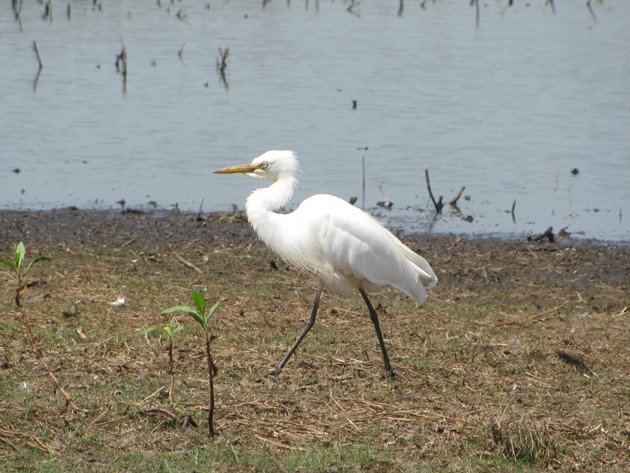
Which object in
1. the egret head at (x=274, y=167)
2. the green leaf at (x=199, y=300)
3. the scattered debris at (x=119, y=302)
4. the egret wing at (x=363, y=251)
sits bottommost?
the scattered debris at (x=119, y=302)

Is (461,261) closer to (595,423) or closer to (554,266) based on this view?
(554,266)

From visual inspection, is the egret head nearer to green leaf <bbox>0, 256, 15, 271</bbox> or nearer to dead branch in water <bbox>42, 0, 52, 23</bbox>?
green leaf <bbox>0, 256, 15, 271</bbox>

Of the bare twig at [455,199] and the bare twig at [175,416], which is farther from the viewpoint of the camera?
the bare twig at [455,199]

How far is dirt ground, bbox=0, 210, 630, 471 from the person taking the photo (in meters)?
5.63

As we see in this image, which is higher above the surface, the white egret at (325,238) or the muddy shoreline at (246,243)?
the white egret at (325,238)

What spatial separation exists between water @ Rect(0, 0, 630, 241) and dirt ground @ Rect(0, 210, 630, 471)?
2.59 meters

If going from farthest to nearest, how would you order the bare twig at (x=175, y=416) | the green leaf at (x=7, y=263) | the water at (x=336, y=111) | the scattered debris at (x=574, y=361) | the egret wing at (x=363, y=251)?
the water at (x=336, y=111) < the scattered debris at (x=574, y=361) < the egret wing at (x=363, y=251) < the bare twig at (x=175, y=416) < the green leaf at (x=7, y=263)

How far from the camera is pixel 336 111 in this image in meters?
18.0

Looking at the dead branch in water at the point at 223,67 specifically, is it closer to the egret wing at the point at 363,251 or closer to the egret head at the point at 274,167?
the egret head at the point at 274,167

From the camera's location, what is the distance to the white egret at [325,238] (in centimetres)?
709

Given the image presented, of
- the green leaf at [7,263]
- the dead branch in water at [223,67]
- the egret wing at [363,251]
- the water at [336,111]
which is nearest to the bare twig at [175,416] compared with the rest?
the green leaf at [7,263]

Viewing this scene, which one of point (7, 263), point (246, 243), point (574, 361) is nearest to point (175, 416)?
point (7, 263)

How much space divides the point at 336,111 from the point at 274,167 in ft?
35.8

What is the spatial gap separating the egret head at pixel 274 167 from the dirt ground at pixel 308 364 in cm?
111
